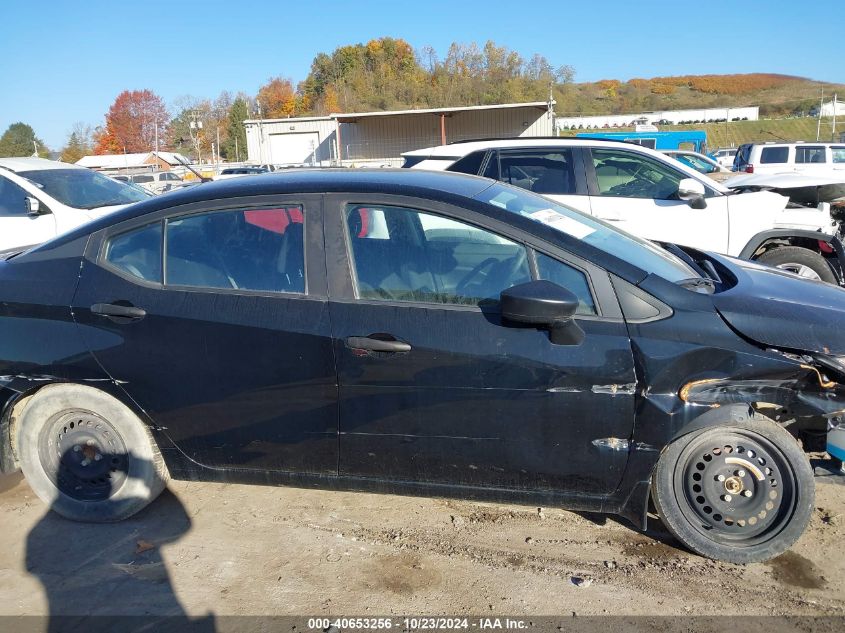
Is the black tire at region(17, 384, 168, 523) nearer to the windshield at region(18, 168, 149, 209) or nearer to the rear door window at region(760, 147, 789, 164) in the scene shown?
the windshield at region(18, 168, 149, 209)

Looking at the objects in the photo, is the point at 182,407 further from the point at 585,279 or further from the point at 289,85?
the point at 289,85

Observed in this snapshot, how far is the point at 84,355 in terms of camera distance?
321cm

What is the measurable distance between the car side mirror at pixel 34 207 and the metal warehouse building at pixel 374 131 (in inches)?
1440

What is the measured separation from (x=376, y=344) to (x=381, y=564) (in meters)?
1.02

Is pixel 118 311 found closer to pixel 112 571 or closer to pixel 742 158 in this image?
pixel 112 571

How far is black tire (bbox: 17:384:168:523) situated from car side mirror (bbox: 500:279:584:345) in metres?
1.91

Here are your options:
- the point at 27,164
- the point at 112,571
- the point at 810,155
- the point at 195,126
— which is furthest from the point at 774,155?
the point at 195,126

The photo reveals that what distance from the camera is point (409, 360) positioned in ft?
9.50

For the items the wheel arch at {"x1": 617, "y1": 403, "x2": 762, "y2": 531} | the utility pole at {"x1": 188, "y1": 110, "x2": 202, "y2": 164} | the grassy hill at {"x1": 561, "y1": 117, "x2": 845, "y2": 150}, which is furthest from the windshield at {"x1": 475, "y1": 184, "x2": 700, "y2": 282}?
the utility pole at {"x1": 188, "y1": 110, "x2": 202, "y2": 164}

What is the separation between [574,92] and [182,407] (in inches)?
4235

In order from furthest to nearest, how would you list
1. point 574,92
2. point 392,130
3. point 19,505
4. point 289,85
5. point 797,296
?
point 574,92 → point 289,85 → point 392,130 → point 19,505 → point 797,296

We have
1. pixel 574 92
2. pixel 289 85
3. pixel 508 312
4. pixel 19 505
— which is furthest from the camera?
pixel 574 92

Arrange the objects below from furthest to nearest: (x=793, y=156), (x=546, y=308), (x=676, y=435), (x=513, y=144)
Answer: (x=793, y=156) < (x=513, y=144) < (x=676, y=435) < (x=546, y=308)

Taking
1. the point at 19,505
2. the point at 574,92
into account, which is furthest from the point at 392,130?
the point at 574,92
